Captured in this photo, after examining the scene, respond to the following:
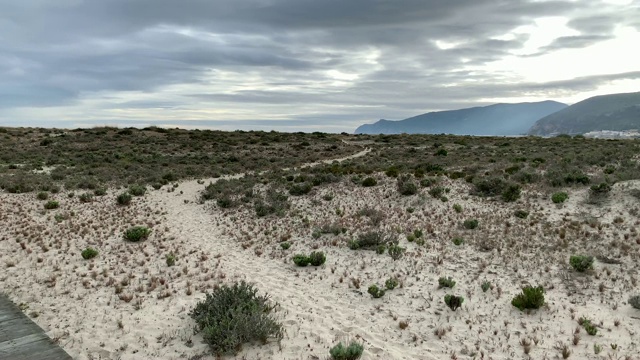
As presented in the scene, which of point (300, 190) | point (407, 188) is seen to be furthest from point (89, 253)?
point (407, 188)

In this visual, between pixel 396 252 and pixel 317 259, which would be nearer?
pixel 317 259

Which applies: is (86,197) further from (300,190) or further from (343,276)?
(343,276)

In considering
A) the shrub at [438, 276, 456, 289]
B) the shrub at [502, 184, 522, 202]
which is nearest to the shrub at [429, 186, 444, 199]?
the shrub at [502, 184, 522, 202]

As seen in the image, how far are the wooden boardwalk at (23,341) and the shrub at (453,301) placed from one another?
9.21 m

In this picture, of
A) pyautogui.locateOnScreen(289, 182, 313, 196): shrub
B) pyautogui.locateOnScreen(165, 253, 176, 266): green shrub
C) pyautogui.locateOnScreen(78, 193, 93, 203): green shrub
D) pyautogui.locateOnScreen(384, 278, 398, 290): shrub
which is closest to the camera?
pyautogui.locateOnScreen(384, 278, 398, 290): shrub

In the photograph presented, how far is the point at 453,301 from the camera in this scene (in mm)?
10625

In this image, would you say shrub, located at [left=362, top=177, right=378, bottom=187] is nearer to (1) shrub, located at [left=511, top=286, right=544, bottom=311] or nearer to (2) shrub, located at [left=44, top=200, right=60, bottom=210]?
(1) shrub, located at [left=511, top=286, right=544, bottom=311]

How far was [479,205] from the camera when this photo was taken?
2031cm

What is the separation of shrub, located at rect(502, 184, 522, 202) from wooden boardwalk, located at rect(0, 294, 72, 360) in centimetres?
1993

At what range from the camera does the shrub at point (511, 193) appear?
20.3 meters

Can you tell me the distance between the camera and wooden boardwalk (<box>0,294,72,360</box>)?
7.61 metres

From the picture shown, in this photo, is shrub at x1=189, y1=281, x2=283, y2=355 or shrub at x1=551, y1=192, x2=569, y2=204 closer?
shrub at x1=189, y1=281, x2=283, y2=355

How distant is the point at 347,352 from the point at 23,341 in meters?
6.98

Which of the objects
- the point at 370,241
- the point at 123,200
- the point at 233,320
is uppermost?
the point at 123,200
